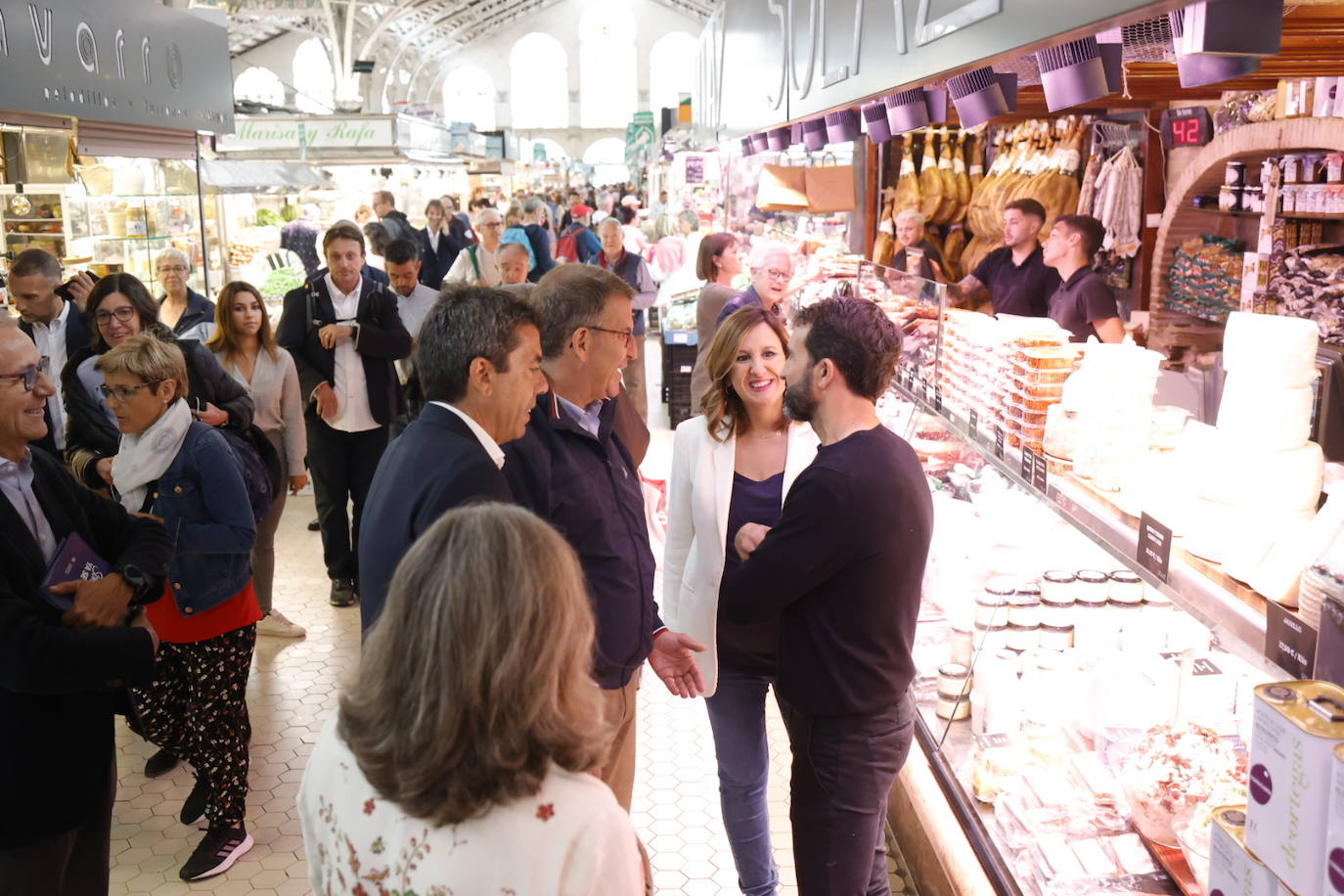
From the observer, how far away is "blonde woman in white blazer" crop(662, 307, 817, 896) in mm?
3057

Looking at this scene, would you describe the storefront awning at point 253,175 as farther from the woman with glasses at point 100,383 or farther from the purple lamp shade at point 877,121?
the purple lamp shade at point 877,121

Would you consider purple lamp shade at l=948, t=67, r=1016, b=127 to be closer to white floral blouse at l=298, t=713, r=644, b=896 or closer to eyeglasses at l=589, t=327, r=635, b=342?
eyeglasses at l=589, t=327, r=635, b=342

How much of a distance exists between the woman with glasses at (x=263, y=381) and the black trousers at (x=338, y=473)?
0.30 metres

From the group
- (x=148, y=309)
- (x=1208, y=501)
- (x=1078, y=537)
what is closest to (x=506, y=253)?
(x=148, y=309)

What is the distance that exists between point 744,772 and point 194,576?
5.63ft

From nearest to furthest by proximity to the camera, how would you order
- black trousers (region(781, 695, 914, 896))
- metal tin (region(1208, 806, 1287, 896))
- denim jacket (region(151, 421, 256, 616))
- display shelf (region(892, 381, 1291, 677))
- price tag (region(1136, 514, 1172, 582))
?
metal tin (region(1208, 806, 1287, 896)) → display shelf (region(892, 381, 1291, 677)) → price tag (region(1136, 514, 1172, 582)) → black trousers (region(781, 695, 914, 896)) → denim jacket (region(151, 421, 256, 616))

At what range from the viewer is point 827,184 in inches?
305

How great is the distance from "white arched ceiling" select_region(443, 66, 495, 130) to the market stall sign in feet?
117

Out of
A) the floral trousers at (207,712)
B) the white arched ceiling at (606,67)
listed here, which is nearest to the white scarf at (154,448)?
the floral trousers at (207,712)

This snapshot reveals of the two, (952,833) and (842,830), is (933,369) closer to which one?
(952,833)

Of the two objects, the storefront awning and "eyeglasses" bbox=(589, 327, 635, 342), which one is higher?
the storefront awning

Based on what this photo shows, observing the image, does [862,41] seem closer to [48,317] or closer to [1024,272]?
[1024,272]

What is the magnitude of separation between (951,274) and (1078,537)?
4.99 meters

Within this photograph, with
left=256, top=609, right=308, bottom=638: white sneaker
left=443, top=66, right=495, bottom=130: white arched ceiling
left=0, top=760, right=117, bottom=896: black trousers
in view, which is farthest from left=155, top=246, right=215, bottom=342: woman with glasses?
left=443, top=66, right=495, bottom=130: white arched ceiling
